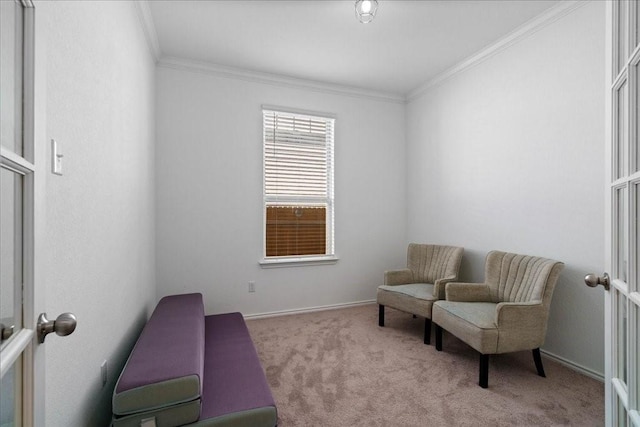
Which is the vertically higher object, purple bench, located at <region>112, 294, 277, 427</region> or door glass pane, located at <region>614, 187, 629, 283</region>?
door glass pane, located at <region>614, 187, 629, 283</region>

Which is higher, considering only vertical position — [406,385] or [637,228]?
[637,228]

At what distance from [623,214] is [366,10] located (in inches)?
83.3

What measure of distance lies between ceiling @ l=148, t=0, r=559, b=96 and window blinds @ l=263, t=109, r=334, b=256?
0.61 m

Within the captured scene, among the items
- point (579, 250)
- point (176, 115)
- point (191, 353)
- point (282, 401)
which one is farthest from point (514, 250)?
point (176, 115)

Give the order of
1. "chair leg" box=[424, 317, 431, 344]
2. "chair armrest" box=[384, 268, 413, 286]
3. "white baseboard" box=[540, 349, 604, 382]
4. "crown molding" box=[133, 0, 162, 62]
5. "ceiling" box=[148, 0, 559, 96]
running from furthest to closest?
"chair armrest" box=[384, 268, 413, 286] < "chair leg" box=[424, 317, 431, 344] < "ceiling" box=[148, 0, 559, 96] < "crown molding" box=[133, 0, 162, 62] < "white baseboard" box=[540, 349, 604, 382]

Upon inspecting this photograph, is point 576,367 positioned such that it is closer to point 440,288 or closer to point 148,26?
point 440,288

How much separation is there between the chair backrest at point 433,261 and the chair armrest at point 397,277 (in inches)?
4.7

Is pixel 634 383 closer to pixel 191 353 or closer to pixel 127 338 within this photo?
pixel 191 353

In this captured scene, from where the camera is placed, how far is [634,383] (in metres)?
0.95

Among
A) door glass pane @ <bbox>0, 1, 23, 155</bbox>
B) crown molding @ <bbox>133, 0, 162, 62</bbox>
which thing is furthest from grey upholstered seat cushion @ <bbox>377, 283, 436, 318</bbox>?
crown molding @ <bbox>133, 0, 162, 62</bbox>

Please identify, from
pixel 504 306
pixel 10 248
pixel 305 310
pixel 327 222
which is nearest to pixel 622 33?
pixel 504 306

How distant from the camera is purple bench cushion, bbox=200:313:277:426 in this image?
55.9 inches

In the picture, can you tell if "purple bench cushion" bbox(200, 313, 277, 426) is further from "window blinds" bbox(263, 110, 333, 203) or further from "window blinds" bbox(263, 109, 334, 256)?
"window blinds" bbox(263, 110, 333, 203)

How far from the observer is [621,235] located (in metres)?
1.08
